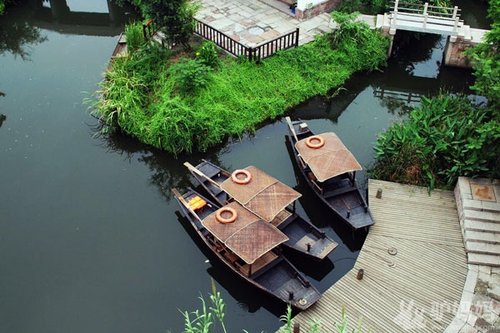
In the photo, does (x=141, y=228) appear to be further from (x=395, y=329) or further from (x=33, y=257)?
(x=395, y=329)

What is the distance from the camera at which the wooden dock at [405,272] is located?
14.4 metres

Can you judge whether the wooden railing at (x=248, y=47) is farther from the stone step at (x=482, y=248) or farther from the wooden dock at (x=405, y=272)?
the stone step at (x=482, y=248)

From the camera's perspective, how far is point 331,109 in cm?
2230

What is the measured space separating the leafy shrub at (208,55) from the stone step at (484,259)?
1252 cm

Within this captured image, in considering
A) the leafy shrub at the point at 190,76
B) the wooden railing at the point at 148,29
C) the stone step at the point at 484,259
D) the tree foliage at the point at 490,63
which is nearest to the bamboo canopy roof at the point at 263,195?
the stone step at the point at 484,259

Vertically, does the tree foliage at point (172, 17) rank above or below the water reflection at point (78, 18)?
above

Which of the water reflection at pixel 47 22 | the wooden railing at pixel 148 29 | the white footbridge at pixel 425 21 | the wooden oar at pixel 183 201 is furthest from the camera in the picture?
the water reflection at pixel 47 22

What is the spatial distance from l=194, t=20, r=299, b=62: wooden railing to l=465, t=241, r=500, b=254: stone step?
37.9 feet

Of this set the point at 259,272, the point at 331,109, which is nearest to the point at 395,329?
the point at 259,272

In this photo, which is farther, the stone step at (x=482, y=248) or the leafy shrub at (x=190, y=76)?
the leafy shrub at (x=190, y=76)

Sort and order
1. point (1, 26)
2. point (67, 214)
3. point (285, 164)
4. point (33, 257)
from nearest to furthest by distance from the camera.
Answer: point (33, 257)
point (67, 214)
point (285, 164)
point (1, 26)

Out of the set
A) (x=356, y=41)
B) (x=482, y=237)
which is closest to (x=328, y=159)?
(x=482, y=237)

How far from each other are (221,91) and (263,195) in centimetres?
654

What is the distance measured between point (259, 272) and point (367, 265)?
129 inches
